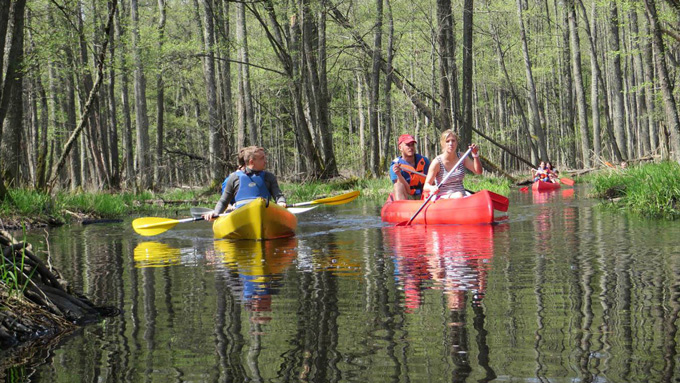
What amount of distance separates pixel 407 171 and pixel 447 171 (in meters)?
1.22

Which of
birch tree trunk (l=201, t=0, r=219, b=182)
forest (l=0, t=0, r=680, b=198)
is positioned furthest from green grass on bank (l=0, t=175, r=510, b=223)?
birch tree trunk (l=201, t=0, r=219, b=182)

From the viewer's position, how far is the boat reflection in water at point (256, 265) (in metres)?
4.35

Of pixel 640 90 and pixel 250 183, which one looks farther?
pixel 640 90

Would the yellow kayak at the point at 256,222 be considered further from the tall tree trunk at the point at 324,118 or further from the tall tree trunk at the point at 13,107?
the tall tree trunk at the point at 324,118

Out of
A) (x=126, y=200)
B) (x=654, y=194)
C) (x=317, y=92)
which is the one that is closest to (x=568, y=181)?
(x=317, y=92)

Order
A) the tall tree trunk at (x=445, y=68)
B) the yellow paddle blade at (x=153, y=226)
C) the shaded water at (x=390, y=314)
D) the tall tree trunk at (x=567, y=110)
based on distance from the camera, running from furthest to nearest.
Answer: the tall tree trunk at (x=567, y=110)
the tall tree trunk at (x=445, y=68)
the yellow paddle blade at (x=153, y=226)
the shaded water at (x=390, y=314)

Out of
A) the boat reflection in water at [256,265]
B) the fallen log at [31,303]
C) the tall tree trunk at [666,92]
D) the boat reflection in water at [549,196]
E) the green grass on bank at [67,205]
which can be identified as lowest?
the boat reflection in water at [256,265]

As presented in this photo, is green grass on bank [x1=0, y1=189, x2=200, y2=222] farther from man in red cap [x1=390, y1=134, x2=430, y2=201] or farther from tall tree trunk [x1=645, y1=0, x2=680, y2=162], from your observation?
tall tree trunk [x1=645, y1=0, x2=680, y2=162]

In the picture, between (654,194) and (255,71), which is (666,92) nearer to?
(654,194)

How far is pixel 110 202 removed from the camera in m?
14.8

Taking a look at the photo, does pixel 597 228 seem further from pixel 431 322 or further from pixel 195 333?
pixel 195 333

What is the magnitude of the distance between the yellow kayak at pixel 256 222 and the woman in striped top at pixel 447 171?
85.8 inches

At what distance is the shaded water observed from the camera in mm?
2537

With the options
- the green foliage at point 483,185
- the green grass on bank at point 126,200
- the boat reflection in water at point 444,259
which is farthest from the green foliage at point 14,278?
the green foliage at point 483,185
